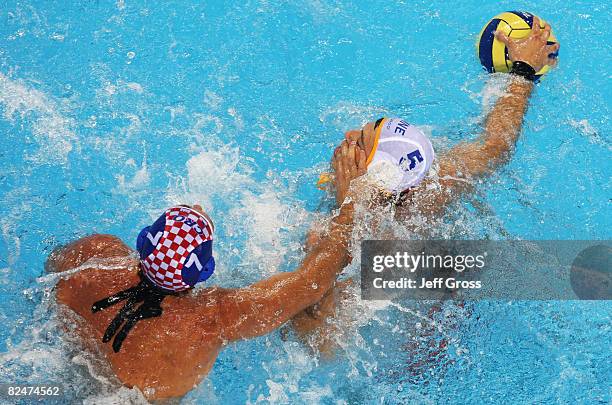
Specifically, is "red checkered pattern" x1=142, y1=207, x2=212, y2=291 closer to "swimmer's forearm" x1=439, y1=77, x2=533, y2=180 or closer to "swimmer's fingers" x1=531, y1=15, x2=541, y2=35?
"swimmer's forearm" x1=439, y1=77, x2=533, y2=180

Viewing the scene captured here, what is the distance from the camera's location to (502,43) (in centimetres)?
541

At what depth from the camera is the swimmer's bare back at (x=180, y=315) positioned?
428 centimetres

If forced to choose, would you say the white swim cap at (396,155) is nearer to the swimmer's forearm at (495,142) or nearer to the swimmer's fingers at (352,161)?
the swimmer's fingers at (352,161)

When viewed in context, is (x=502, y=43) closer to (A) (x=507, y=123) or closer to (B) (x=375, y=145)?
(A) (x=507, y=123)

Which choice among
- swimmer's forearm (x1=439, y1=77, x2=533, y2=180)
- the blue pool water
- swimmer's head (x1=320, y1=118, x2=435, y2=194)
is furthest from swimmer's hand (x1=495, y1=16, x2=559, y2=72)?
swimmer's head (x1=320, y1=118, x2=435, y2=194)

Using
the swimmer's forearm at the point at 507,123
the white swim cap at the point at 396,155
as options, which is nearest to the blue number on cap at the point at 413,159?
the white swim cap at the point at 396,155

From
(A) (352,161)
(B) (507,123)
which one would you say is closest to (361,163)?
(A) (352,161)

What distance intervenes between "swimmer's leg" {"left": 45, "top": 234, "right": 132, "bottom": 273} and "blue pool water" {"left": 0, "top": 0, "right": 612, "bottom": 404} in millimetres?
221

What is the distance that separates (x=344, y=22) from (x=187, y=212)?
4297mm

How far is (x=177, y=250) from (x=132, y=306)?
0.49 meters

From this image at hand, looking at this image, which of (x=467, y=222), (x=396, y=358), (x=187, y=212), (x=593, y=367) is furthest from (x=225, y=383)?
(x=593, y=367)

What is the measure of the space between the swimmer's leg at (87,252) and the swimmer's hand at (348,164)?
1.53m

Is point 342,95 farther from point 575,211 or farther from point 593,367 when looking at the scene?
point 593,367

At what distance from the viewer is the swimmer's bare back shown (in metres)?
4.28
